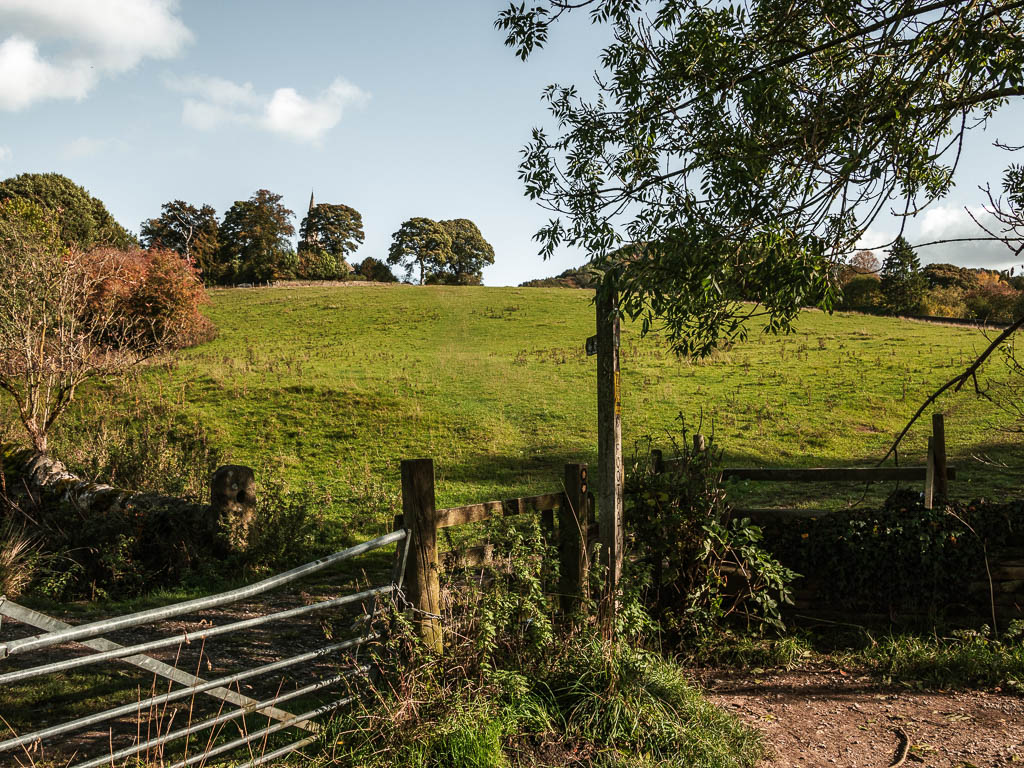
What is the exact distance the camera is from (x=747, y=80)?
5.85 metres

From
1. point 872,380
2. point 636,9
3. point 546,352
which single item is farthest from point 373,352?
point 636,9

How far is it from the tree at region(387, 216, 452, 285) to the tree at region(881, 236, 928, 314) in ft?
245

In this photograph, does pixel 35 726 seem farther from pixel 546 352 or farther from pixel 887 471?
pixel 546 352

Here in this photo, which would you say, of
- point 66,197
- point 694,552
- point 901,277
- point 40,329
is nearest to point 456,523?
point 694,552

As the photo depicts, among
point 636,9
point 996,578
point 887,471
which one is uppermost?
point 636,9

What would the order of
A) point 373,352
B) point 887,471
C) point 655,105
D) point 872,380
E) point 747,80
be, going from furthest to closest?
point 373,352, point 872,380, point 887,471, point 655,105, point 747,80

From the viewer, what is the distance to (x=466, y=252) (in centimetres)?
8319

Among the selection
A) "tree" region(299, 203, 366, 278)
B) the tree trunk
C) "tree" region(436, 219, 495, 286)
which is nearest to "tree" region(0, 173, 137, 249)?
"tree" region(299, 203, 366, 278)

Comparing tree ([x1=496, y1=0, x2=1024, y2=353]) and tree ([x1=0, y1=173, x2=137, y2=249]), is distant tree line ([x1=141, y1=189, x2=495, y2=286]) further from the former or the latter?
tree ([x1=496, y1=0, x2=1024, y2=353])

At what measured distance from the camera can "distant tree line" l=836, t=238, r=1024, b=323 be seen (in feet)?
19.8

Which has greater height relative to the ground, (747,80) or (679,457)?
(747,80)

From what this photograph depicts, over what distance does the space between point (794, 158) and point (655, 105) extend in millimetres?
1372

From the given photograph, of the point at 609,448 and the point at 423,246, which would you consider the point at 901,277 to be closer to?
the point at 609,448

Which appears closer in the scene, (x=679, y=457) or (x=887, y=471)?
(x=679, y=457)
